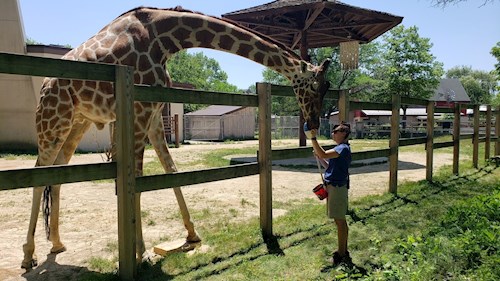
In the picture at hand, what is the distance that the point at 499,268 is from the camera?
2996 millimetres

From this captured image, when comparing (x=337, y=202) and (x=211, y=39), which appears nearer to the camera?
(x=337, y=202)

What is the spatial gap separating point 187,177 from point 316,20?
A: 32.9ft

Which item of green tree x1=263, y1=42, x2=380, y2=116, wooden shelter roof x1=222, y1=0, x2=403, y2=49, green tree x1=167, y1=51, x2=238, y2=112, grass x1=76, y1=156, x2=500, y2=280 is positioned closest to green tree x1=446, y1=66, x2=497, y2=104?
green tree x1=263, y1=42, x2=380, y2=116

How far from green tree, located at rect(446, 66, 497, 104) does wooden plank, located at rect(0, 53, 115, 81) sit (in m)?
64.0

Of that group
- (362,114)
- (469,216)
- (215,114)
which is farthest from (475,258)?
(362,114)

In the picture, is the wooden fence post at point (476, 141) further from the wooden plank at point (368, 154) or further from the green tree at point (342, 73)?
the green tree at point (342, 73)

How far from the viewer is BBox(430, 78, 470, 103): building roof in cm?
5106

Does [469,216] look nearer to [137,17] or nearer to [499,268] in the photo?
[499,268]

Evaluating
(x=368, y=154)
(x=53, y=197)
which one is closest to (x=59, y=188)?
(x=53, y=197)

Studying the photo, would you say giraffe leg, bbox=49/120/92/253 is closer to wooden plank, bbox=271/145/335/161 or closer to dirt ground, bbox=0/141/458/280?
dirt ground, bbox=0/141/458/280

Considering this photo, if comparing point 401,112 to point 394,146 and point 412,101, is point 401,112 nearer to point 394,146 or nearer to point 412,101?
point 412,101

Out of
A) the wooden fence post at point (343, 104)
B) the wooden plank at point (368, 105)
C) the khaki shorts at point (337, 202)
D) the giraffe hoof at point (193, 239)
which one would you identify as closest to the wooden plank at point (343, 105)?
the wooden fence post at point (343, 104)

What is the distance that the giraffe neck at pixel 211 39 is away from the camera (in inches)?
166

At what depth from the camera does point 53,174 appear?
9.14 ft
